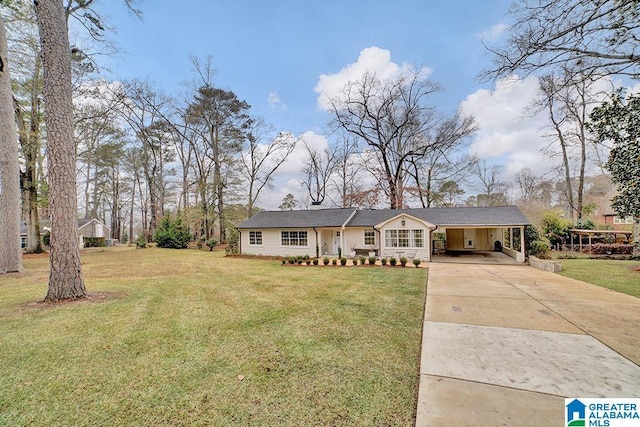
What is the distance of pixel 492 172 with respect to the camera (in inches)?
1148

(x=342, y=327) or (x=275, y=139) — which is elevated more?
(x=275, y=139)

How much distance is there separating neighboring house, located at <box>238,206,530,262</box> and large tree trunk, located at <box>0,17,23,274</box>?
34.8 feet

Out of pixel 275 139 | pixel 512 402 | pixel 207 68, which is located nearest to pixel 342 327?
pixel 512 402

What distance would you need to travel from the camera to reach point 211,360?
340cm

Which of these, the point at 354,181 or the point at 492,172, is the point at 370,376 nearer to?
the point at 354,181

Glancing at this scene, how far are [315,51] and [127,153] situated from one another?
22861mm

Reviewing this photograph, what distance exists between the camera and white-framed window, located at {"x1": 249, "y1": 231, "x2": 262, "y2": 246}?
60.4 feet

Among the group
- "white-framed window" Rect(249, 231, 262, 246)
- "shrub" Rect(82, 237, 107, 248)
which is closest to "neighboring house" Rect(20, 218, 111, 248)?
"shrub" Rect(82, 237, 107, 248)

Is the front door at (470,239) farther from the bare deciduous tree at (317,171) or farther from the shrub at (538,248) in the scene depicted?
the bare deciduous tree at (317,171)

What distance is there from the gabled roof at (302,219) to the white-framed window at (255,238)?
0.54 metres

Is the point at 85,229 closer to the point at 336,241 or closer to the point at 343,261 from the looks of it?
the point at 336,241

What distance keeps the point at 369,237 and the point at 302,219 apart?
4628 millimetres

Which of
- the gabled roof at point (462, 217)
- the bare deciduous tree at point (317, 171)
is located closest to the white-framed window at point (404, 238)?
the gabled roof at point (462, 217)

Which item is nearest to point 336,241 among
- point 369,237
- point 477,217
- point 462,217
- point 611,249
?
point 369,237
